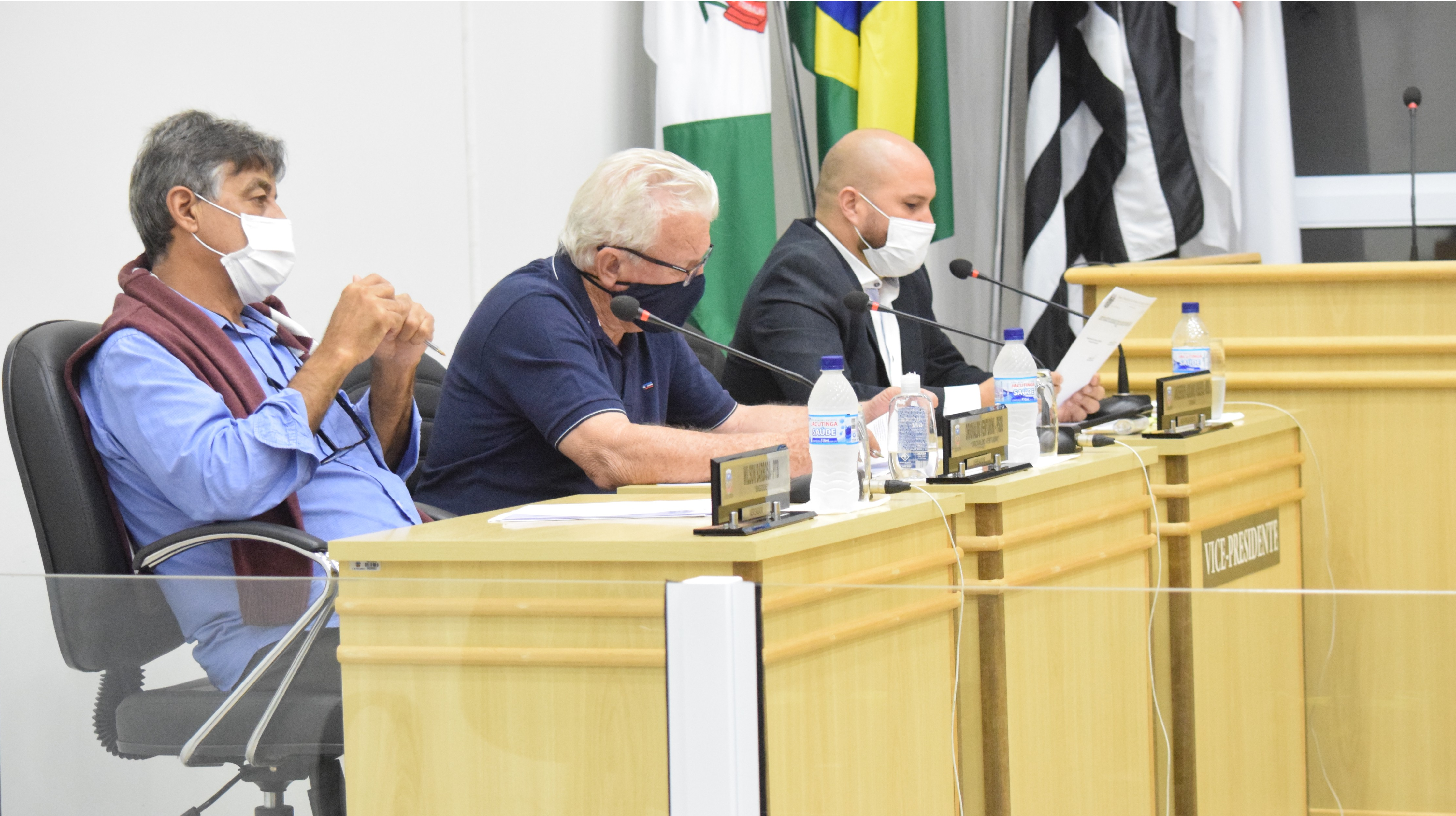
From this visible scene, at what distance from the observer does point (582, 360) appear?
6.97 ft

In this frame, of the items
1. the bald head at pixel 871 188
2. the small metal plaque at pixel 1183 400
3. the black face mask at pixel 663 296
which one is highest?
the bald head at pixel 871 188

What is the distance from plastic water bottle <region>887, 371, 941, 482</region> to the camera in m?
1.99

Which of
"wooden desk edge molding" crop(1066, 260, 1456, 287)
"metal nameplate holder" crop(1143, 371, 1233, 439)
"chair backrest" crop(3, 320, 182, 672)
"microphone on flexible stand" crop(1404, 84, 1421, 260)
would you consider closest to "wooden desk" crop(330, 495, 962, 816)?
"chair backrest" crop(3, 320, 182, 672)

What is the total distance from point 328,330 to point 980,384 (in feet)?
3.57

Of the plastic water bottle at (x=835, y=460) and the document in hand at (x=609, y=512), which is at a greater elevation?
the plastic water bottle at (x=835, y=460)

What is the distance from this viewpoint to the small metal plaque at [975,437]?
73.5 inches

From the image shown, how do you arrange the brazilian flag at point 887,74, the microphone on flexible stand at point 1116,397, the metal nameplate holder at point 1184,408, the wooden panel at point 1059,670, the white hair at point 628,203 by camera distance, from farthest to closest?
the brazilian flag at point 887,74
the microphone on flexible stand at point 1116,397
the metal nameplate holder at point 1184,408
the white hair at point 628,203
the wooden panel at point 1059,670

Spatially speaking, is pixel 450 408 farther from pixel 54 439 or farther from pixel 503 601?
pixel 503 601

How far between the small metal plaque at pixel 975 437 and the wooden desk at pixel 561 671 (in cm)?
37

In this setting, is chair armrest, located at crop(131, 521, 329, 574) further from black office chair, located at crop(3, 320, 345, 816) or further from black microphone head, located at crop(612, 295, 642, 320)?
black microphone head, located at crop(612, 295, 642, 320)

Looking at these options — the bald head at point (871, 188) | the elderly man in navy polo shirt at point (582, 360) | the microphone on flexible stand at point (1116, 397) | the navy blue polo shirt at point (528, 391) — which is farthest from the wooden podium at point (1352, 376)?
the navy blue polo shirt at point (528, 391)

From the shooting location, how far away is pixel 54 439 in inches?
73.2

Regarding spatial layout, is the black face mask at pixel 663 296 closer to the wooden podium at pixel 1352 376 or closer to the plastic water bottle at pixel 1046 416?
the plastic water bottle at pixel 1046 416

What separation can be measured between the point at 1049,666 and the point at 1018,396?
0.49 meters
